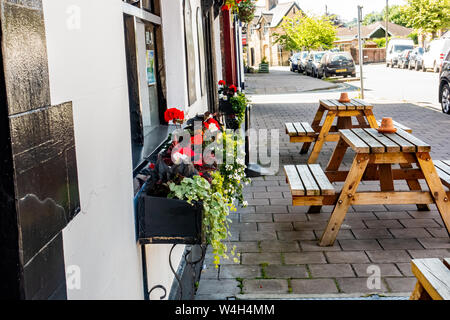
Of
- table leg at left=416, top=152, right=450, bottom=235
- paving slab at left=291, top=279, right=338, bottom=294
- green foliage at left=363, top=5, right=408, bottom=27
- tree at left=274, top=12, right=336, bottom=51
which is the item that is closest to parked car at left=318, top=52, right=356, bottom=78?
tree at left=274, top=12, right=336, bottom=51

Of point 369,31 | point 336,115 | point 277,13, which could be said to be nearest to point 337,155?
point 336,115

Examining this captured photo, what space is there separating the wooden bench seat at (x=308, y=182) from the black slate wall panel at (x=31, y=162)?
3050 mm

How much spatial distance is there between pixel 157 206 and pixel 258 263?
190 cm

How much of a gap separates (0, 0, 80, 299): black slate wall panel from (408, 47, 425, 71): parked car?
3677 centimetres

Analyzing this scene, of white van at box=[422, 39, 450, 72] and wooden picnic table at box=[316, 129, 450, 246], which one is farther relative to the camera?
white van at box=[422, 39, 450, 72]

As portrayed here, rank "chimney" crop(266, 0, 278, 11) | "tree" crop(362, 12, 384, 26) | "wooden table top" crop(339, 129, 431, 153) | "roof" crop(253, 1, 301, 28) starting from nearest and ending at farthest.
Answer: "wooden table top" crop(339, 129, 431, 153)
"roof" crop(253, 1, 301, 28)
"chimney" crop(266, 0, 278, 11)
"tree" crop(362, 12, 384, 26)

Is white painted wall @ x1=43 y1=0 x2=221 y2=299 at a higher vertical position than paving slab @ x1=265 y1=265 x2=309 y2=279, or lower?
higher

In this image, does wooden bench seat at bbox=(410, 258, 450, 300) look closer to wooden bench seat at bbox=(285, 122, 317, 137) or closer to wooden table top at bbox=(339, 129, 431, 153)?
wooden table top at bbox=(339, 129, 431, 153)

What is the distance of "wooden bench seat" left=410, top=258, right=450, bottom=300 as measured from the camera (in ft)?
6.81

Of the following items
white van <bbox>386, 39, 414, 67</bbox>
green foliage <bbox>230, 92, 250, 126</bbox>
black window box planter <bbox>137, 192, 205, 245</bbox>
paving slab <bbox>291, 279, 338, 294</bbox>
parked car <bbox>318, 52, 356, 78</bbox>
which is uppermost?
white van <bbox>386, 39, 414, 67</bbox>

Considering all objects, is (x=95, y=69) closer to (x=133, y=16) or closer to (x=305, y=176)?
(x=133, y=16)

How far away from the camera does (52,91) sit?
54.4 inches

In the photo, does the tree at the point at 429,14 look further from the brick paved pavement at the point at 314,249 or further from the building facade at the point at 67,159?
the building facade at the point at 67,159

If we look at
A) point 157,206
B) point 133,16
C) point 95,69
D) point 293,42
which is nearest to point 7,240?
point 95,69
